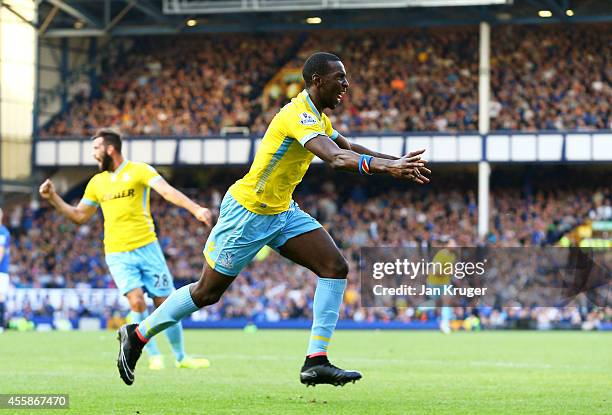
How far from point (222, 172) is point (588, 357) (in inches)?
1177

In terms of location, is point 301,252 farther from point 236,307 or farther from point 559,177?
point 559,177

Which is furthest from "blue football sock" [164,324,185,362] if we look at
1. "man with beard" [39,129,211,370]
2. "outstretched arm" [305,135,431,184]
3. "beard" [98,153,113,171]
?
"outstretched arm" [305,135,431,184]

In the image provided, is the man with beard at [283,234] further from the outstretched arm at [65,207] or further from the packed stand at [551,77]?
the packed stand at [551,77]

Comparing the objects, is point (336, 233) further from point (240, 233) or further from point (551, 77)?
point (240, 233)

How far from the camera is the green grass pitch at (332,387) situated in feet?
28.5

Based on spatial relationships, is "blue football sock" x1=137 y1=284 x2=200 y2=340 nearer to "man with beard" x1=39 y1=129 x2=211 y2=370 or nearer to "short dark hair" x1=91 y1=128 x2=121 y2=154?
"man with beard" x1=39 y1=129 x2=211 y2=370

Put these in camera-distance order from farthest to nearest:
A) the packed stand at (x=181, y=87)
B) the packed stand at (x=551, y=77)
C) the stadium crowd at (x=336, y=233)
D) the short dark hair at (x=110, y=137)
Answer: the packed stand at (x=181, y=87), the packed stand at (x=551, y=77), the stadium crowd at (x=336, y=233), the short dark hair at (x=110, y=137)

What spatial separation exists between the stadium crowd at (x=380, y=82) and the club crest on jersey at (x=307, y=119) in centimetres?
3358

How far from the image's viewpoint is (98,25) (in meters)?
44.9

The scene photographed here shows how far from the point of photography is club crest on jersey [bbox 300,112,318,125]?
28.0 feet

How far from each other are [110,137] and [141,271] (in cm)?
160

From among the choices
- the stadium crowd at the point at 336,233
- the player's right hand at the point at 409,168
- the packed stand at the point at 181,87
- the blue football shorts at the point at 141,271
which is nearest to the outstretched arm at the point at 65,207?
the blue football shorts at the point at 141,271

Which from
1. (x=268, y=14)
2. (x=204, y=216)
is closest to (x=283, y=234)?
(x=204, y=216)

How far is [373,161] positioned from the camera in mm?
7969
